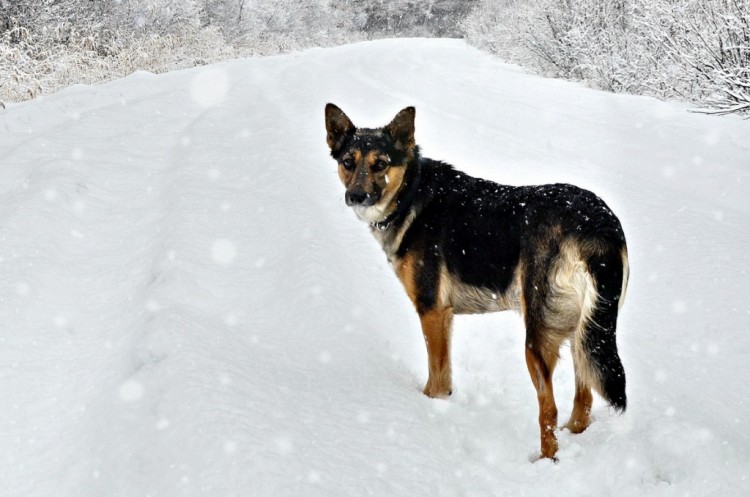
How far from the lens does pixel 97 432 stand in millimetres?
2303

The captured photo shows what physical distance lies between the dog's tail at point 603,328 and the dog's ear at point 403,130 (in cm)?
155

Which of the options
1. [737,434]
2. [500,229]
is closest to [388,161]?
[500,229]

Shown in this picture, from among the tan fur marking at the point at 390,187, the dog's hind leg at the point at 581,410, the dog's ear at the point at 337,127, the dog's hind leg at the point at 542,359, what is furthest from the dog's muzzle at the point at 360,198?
the dog's hind leg at the point at 581,410

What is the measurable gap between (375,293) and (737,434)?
96.2 inches

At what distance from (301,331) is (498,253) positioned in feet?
4.34

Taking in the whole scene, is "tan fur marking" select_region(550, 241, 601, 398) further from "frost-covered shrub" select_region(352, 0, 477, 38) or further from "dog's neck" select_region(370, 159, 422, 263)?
"frost-covered shrub" select_region(352, 0, 477, 38)

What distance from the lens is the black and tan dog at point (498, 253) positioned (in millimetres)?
2428

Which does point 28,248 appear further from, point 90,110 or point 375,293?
point 90,110

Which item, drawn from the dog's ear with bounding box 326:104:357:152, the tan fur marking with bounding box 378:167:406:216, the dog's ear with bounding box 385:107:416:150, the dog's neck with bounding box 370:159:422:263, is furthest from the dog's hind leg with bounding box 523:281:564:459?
the dog's ear with bounding box 326:104:357:152

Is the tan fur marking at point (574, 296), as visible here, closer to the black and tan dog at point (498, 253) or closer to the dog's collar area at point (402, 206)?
the black and tan dog at point (498, 253)

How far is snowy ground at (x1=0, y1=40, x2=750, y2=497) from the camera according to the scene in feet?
7.08

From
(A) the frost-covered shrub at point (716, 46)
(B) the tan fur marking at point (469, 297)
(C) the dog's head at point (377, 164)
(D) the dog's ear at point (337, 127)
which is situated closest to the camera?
(B) the tan fur marking at point (469, 297)

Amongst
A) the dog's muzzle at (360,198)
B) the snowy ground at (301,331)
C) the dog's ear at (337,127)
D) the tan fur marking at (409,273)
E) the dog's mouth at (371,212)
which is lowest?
the snowy ground at (301,331)

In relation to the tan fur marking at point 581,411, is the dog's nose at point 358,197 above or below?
above
